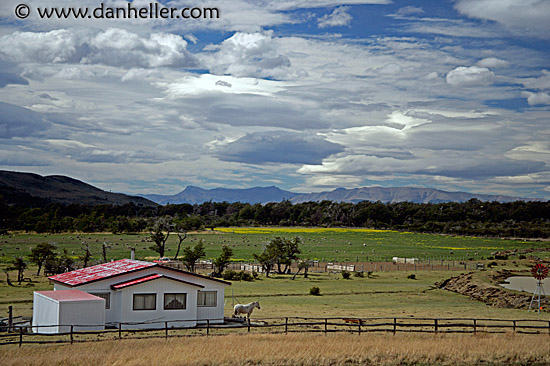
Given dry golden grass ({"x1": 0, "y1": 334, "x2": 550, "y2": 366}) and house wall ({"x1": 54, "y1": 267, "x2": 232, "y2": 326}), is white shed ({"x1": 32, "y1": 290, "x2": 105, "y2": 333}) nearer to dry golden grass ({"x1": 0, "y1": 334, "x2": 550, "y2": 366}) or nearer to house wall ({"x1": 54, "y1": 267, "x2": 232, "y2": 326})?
house wall ({"x1": 54, "y1": 267, "x2": 232, "y2": 326})

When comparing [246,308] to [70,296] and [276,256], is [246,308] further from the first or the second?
[276,256]

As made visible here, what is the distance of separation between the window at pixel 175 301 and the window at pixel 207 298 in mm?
1075

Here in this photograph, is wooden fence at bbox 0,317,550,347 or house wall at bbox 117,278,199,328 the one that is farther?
house wall at bbox 117,278,199,328

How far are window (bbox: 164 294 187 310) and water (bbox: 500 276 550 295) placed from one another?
3446 centimetres

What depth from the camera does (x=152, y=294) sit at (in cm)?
3384

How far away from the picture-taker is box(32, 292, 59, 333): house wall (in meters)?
30.4

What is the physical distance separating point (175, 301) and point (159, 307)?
1001 millimetres

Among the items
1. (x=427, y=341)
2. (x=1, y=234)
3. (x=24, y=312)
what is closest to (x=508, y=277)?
(x=427, y=341)

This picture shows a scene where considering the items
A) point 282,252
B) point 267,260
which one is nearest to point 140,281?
point 267,260

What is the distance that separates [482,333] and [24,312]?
2724 cm

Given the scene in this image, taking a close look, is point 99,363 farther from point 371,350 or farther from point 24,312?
point 24,312

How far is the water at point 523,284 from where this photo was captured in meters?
56.6

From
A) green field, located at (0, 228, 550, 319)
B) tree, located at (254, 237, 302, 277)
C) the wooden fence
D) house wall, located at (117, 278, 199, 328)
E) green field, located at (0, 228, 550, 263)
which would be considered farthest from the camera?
green field, located at (0, 228, 550, 263)

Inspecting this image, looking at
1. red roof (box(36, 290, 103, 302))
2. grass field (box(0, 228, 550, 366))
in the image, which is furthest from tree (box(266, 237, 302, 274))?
red roof (box(36, 290, 103, 302))
